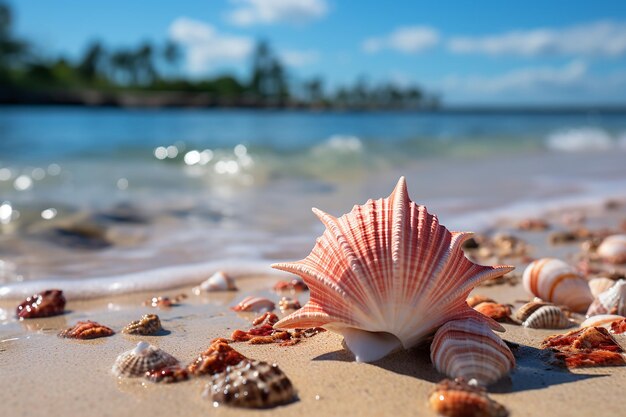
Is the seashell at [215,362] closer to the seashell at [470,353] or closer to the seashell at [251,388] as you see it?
the seashell at [251,388]

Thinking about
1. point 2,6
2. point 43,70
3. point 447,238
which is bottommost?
point 447,238

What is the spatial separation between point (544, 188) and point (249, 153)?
7639 millimetres

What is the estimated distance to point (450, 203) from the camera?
879cm

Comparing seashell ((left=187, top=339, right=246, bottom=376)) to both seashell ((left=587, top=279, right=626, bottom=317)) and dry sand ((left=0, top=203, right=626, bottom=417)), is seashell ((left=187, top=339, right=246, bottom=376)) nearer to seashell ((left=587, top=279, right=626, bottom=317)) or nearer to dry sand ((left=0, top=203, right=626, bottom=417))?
dry sand ((left=0, top=203, right=626, bottom=417))

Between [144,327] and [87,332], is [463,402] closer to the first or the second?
[144,327]

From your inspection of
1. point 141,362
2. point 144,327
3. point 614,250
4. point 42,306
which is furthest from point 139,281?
point 614,250

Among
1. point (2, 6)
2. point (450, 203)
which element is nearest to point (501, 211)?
point (450, 203)

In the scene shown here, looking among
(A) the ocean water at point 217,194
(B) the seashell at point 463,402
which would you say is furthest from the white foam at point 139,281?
(B) the seashell at point 463,402

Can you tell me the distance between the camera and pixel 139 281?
15.2 ft

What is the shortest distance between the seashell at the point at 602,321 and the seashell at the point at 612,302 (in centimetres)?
12

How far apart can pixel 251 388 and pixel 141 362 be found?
600 millimetres

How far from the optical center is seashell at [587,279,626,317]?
3354 millimetres

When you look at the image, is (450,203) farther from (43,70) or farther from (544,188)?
(43,70)

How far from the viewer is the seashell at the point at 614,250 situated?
5.00 m
